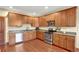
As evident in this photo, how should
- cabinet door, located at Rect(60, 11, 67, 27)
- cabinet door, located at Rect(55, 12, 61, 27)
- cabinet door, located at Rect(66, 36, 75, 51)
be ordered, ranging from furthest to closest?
cabinet door, located at Rect(55, 12, 61, 27) → cabinet door, located at Rect(60, 11, 67, 27) → cabinet door, located at Rect(66, 36, 75, 51)

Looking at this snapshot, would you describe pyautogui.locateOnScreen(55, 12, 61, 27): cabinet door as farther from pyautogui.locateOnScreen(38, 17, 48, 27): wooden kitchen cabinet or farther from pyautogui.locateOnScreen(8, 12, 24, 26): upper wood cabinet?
pyautogui.locateOnScreen(8, 12, 24, 26): upper wood cabinet

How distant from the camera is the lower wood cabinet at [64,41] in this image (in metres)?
3.16

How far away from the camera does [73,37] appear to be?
3.10 m

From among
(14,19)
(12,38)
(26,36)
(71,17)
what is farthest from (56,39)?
(14,19)

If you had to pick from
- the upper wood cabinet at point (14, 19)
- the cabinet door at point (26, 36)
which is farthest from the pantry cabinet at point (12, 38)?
the cabinet door at point (26, 36)

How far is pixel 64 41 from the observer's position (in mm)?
3537

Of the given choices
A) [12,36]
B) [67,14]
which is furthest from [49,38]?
[12,36]

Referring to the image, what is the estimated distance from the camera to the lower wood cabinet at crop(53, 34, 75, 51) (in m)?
3.16

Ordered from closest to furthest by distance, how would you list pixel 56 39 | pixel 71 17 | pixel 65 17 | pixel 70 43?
pixel 70 43
pixel 71 17
pixel 65 17
pixel 56 39

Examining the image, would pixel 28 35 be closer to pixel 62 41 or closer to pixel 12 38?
pixel 12 38

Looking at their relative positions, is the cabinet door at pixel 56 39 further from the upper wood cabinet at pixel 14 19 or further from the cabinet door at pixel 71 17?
the upper wood cabinet at pixel 14 19

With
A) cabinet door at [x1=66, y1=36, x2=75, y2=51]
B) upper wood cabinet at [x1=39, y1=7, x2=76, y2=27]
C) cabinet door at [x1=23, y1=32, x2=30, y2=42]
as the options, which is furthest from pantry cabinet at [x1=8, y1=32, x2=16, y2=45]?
cabinet door at [x1=66, y1=36, x2=75, y2=51]
